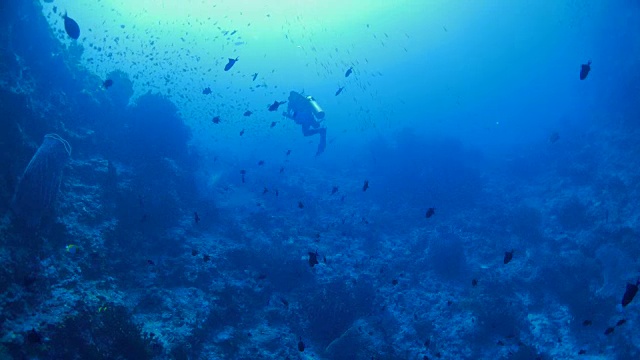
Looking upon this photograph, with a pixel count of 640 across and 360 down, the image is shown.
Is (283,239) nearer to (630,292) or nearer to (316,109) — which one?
(316,109)

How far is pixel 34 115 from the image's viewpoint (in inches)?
420

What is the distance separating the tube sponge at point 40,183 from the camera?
779cm

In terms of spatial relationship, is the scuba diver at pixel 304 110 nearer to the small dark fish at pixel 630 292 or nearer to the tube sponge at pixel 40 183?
the tube sponge at pixel 40 183

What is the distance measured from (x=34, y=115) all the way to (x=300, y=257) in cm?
1032

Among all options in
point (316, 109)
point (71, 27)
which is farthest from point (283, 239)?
point (71, 27)

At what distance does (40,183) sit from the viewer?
814cm

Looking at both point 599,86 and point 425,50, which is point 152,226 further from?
point 425,50

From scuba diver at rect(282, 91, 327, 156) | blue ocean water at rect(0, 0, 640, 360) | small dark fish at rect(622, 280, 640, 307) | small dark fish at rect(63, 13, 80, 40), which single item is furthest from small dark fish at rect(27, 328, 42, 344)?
scuba diver at rect(282, 91, 327, 156)

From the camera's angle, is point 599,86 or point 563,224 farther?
point 599,86

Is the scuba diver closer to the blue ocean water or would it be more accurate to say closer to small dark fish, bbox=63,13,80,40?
the blue ocean water

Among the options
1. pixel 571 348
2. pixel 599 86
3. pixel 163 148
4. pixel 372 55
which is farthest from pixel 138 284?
pixel 372 55

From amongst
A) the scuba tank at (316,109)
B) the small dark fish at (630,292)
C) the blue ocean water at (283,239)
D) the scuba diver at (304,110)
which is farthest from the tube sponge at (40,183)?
the small dark fish at (630,292)

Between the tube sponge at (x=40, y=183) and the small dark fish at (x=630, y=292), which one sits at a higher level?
the tube sponge at (x=40, y=183)

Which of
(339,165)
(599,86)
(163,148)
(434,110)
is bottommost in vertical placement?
(163,148)
